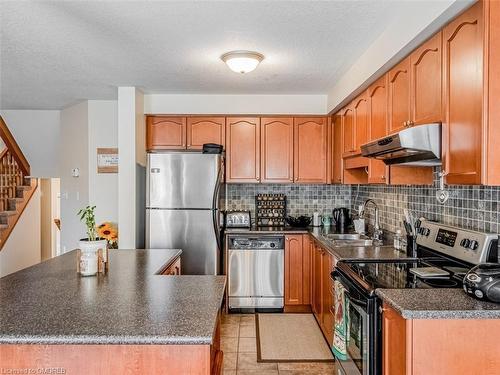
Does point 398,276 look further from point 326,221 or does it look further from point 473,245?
point 326,221

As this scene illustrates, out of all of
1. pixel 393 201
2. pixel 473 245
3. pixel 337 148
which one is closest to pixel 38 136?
pixel 337 148

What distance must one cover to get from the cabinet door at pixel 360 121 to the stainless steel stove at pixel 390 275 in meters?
0.97

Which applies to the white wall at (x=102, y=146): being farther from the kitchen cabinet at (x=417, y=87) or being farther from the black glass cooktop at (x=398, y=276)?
the kitchen cabinet at (x=417, y=87)

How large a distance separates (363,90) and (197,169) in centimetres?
177

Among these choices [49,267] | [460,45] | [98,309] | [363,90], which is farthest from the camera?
[363,90]

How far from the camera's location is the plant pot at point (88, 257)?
2.06m

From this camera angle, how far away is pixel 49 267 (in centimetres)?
229

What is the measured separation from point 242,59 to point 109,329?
2162mm

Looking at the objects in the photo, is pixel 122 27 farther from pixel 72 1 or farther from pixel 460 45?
pixel 460 45

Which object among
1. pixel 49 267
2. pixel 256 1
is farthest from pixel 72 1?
pixel 49 267

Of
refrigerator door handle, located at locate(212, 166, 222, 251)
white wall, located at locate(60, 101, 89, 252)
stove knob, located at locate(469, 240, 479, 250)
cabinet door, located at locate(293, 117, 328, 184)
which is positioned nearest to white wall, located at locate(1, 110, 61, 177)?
white wall, located at locate(60, 101, 89, 252)

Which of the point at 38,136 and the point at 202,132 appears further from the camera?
the point at 38,136

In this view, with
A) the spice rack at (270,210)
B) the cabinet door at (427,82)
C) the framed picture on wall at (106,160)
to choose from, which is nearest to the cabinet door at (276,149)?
the spice rack at (270,210)

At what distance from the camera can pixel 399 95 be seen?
7.92ft
